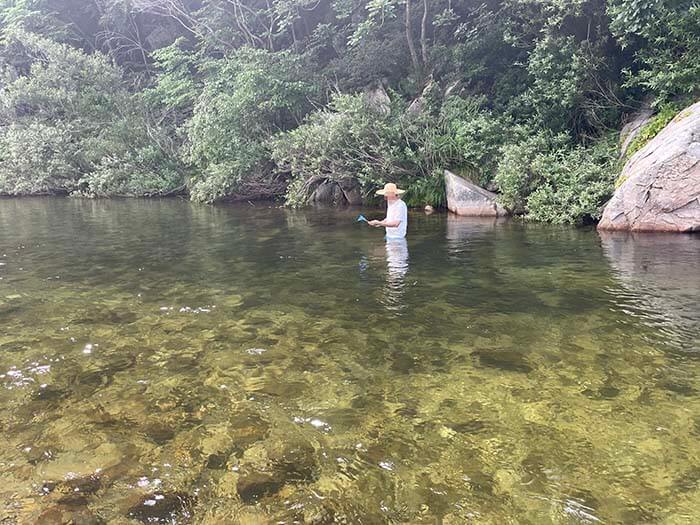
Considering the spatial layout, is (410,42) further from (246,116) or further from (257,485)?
(257,485)

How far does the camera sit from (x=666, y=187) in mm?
11102

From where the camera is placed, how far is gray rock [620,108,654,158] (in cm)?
1389

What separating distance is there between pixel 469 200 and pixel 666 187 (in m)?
5.66

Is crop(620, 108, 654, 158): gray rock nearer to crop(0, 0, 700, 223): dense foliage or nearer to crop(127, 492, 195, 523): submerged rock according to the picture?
crop(0, 0, 700, 223): dense foliage

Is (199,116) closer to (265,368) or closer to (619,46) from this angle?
(619,46)

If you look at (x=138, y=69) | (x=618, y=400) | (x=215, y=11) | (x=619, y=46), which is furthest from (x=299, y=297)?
(x=138, y=69)

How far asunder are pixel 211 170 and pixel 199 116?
2309 millimetres

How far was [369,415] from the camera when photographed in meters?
3.73

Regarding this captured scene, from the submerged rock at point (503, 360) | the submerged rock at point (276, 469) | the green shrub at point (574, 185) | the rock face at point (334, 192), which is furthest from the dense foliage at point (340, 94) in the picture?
the submerged rock at point (276, 469)

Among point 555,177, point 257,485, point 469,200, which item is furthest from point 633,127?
point 257,485

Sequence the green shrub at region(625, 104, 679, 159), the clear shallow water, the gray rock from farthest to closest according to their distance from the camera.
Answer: the gray rock
the green shrub at region(625, 104, 679, 159)
the clear shallow water

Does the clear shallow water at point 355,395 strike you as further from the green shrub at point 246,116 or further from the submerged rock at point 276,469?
the green shrub at point 246,116

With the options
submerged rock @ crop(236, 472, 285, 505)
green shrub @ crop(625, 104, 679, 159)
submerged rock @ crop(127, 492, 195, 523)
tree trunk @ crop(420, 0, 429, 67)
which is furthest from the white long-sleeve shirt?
tree trunk @ crop(420, 0, 429, 67)

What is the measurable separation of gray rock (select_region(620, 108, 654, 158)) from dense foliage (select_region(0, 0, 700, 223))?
0.46 metres
